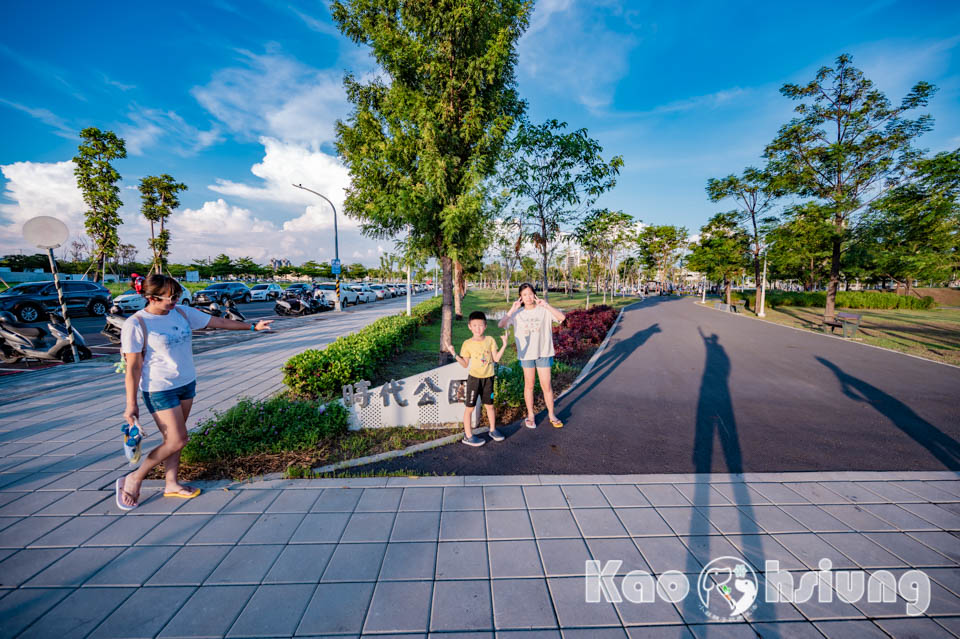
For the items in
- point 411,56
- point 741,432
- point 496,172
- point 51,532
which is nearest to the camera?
point 51,532

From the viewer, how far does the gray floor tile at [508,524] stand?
8.18 feet

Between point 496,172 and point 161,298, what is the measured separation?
17.8 ft

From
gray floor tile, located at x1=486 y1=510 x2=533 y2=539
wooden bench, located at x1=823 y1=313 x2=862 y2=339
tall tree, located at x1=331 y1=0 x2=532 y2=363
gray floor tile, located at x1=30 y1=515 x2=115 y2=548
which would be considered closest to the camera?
gray floor tile, located at x1=30 y1=515 x2=115 y2=548

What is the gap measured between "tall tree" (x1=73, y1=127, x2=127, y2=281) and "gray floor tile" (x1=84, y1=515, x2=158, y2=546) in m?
28.2

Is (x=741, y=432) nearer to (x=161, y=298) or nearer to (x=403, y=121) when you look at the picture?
(x=161, y=298)

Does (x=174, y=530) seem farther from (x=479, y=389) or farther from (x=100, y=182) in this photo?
(x=100, y=182)

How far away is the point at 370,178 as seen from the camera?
5.96 m

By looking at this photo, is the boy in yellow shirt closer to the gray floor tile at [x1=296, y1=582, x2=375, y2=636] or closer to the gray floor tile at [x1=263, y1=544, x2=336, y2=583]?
the gray floor tile at [x1=263, y1=544, x2=336, y2=583]

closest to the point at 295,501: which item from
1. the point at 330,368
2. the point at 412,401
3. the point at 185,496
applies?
the point at 185,496

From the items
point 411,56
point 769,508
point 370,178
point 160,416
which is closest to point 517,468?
point 769,508

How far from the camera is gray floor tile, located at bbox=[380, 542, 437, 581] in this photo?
7.04 feet

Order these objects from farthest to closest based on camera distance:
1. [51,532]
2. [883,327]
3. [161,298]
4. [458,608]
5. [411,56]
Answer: [883,327] < [411,56] < [161,298] < [51,532] < [458,608]

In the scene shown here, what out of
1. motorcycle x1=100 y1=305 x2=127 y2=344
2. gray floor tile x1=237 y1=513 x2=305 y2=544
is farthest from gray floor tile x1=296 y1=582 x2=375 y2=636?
motorcycle x1=100 y1=305 x2=127 y2=344

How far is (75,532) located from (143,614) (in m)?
1.31
